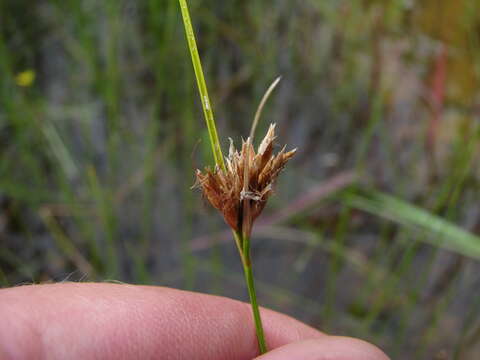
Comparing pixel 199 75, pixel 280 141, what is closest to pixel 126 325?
pixel 199 75

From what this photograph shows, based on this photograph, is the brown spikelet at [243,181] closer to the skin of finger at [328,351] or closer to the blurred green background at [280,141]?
the skin of finger at [328,351]

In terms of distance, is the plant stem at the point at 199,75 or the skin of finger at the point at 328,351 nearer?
the plant stem at the point at 199,75

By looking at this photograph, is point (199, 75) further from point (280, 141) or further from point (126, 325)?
point (280, 141)

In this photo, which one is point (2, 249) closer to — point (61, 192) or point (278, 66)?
point (61, 192)

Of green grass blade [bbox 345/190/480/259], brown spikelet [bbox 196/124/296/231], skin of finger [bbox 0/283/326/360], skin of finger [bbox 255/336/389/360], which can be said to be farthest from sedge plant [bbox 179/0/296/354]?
green grass blade [bbox 345/190/480/259]

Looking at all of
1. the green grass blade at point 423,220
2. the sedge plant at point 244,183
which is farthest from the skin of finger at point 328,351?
the green grass blade at point 423,220
